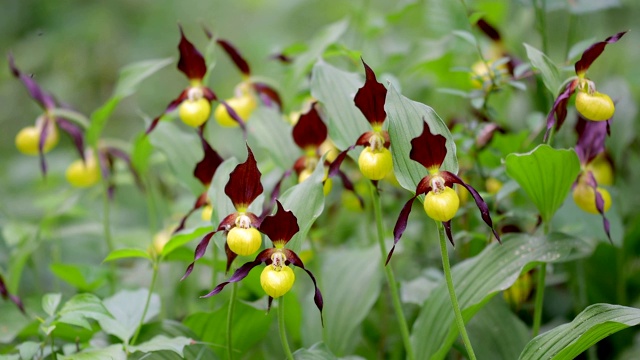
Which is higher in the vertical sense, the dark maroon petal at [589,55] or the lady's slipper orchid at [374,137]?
the dark maroon petal at [589,55]

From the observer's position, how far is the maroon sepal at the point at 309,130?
112 centimetres

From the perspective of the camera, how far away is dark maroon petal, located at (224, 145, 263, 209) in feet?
2.86

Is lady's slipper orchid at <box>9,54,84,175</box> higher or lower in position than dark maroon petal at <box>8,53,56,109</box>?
lower

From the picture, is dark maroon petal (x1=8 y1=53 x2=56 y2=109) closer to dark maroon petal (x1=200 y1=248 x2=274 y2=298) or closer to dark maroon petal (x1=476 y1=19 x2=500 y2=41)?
dark maroon petal (x1=200 y1=248 x2=274 y2=298)

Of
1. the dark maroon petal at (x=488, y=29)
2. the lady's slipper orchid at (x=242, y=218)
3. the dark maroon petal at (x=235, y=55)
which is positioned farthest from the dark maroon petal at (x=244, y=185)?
the dark maroon petal at (x=488, y=29)

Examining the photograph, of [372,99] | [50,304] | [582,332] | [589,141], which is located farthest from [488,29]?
[50,304]

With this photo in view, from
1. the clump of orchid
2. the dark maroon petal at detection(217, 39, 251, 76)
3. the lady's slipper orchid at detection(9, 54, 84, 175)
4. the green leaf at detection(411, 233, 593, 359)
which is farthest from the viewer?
the lady's slipper orchid at detection(9, 54, 84, 175)

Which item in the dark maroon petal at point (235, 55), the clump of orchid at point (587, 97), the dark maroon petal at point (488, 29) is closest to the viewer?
the clump of orchid at point (587, 97)

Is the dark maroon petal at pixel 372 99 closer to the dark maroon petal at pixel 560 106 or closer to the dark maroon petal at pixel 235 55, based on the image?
the dark maroon petal at pixel 560 106

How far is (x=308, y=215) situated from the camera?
92 centimetres

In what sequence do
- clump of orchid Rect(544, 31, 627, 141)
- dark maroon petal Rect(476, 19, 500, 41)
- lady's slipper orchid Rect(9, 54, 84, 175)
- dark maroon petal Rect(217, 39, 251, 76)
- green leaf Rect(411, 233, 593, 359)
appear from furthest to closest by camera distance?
dark maroon petal Rect(476, 19, 500, 41) → lady's slipper orchid Rect(9, 54, 84, 175) → dark maroon petal Rect(217, 39, 251, 76) → green leaf Rect(411, 233, 593, 359) → clump of orchid Rect(544, 31, 627, 141)

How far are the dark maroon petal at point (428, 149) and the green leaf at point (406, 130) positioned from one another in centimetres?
4

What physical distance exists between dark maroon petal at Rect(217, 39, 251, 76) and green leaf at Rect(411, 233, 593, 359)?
0.62 meters

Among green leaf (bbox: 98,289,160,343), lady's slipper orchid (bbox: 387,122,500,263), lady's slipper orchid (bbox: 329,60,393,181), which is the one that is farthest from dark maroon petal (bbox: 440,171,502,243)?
green leaf (bbox: 98,289,160,343)
